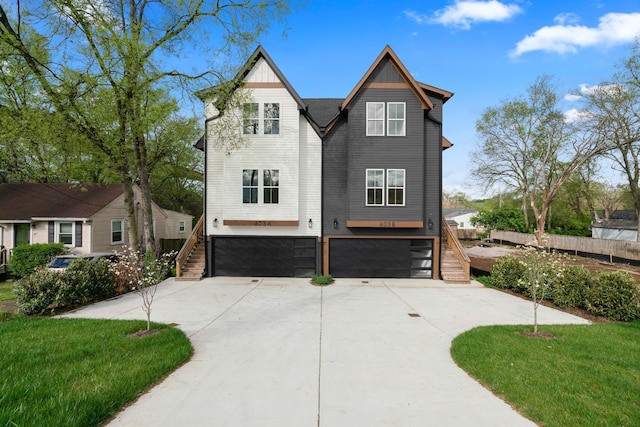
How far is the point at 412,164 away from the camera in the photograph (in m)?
12.9

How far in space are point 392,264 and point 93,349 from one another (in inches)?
439

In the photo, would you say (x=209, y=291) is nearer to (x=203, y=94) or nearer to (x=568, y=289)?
(x=203, y=94)

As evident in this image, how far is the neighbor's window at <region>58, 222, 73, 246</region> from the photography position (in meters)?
16.4

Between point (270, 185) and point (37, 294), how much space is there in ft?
27.1

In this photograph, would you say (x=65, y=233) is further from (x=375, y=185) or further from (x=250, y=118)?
(x=375, y=185)

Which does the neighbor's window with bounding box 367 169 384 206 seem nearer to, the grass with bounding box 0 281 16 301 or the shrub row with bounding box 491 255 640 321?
the shrub row with bounding box 491 255 640 321

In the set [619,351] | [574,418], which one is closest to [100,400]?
[574,418]

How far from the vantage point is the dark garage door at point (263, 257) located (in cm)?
1364

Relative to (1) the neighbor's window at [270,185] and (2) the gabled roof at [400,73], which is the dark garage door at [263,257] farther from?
(2) the gabled roof at [400,73]

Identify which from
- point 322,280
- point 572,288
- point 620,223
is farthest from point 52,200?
point 620,223

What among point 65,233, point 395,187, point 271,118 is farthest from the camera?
point 65,233

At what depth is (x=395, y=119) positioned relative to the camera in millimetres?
12992

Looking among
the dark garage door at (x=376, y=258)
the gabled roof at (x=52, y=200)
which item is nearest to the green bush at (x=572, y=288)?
the dark garage door at (x=376, y=258)

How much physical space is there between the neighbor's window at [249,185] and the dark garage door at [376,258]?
4108 millimetres
